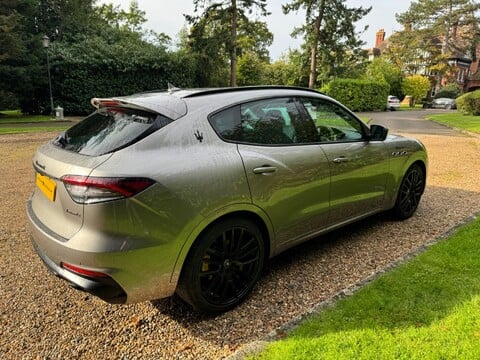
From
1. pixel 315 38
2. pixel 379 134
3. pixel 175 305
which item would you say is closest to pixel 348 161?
pixel 379 134

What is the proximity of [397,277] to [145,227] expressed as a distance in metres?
2.20

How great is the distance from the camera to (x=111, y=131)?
2.41 meters

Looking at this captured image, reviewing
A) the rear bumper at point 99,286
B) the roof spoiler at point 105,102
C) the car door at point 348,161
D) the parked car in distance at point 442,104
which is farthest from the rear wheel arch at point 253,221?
the parked car in distance at point 442,104

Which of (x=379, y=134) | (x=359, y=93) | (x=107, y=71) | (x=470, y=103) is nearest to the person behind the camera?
(x=379, y=134)

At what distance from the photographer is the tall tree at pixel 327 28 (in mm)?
25875

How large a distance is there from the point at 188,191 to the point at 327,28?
2781 cm

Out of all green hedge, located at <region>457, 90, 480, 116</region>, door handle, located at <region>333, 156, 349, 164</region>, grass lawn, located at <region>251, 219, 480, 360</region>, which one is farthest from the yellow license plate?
green hedge, located at <region>457, 90, 480, 116</region>

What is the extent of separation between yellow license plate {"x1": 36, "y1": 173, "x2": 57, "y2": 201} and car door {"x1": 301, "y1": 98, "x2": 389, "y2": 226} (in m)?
2.20

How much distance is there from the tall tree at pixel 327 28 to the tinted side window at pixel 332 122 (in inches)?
957

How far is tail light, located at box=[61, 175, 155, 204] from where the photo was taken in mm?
2012

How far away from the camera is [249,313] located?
2.62 m

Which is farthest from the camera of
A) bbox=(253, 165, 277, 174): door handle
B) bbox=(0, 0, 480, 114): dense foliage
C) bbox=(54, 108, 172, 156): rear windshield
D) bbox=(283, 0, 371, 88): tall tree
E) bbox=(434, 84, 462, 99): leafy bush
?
bbox=(434, 84, 462, 99): leafy bush

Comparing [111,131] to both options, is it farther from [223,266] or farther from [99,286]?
[223,266]

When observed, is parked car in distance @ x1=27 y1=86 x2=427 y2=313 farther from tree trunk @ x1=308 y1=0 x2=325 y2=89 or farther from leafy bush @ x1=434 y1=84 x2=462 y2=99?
leafy bush @ x1=434 y1=84 x2=462 y2=99
